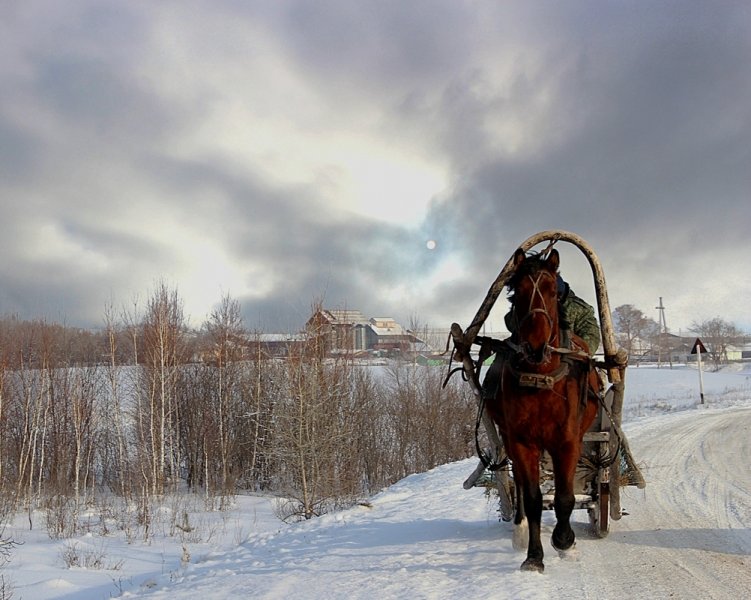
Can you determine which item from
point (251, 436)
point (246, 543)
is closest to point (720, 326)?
point (251, 436)

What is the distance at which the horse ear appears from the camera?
4.44 meters

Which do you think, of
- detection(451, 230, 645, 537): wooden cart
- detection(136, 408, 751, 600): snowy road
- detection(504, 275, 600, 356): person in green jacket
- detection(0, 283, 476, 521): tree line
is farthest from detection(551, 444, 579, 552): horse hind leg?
detection(0, 283, 476, 521): tree line

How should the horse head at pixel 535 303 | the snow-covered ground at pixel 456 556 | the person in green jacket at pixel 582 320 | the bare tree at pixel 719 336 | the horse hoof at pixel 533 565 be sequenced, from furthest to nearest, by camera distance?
1. the bare tree at pixel 719 336
2. the person in green jacket at pixel 582 320
3. the horse hoof at pixel 533 565
4. the snow-covered ground at pixel 456 556
5. the horse head at pixel 535 303

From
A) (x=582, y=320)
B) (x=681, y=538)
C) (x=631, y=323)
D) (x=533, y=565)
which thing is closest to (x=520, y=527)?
(x=533, y=565)

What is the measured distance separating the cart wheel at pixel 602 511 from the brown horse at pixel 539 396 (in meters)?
1.02

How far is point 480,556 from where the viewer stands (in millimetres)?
5078

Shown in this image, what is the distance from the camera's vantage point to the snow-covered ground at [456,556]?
4320mm

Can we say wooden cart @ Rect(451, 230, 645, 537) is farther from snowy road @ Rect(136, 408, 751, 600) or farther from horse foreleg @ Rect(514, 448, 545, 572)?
horse foreleg @ Rect(514, 448, 545, 572)

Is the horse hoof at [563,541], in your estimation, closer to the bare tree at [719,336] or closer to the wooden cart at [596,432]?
the wooden cart at [596,432]

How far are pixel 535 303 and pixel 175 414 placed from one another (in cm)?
3151

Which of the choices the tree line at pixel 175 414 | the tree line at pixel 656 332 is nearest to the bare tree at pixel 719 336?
the tree line at pixel 656 332

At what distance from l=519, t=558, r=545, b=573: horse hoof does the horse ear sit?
8.07 ft

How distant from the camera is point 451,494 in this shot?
966 centimetres

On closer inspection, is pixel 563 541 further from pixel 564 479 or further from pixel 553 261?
pixel 553 261
